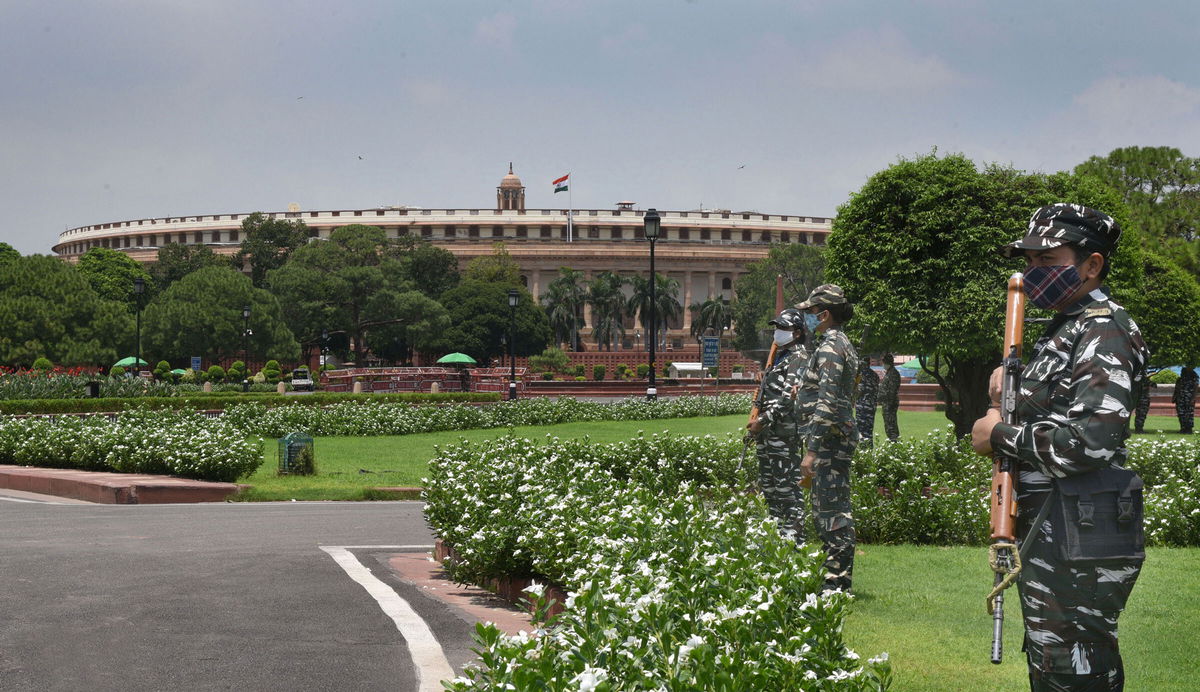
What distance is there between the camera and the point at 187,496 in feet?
46.1

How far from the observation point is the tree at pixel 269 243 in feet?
298

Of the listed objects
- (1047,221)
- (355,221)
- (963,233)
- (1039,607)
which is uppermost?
(355,221)

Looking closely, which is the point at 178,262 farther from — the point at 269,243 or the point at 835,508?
the point at 835,508

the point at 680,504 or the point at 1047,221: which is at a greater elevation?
the point at 1047,221

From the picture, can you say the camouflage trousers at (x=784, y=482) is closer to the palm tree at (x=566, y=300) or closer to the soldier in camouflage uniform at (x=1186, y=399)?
the soldier in camouflage uniform at (x=1186, y=399)

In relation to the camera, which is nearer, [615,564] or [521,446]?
[615,564]

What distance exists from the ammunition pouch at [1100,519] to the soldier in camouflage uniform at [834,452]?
3.08 m

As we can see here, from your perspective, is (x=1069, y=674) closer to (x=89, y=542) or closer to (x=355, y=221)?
(x=89, y=542)

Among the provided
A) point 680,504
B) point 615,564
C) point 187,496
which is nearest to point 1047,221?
point 615,564

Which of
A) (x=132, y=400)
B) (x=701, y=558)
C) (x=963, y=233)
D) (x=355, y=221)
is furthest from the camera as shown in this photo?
(x=355, y=221)

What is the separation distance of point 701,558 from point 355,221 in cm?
11927

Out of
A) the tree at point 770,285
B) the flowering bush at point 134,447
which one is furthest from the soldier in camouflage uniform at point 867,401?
the tree at point 770,285

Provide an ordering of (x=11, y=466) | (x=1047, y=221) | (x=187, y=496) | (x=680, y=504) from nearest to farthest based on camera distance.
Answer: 1. (x=1047, y=221)
2. (x=680, y=504)
3. (x=187, y=496)
4. (x=11, y=466)

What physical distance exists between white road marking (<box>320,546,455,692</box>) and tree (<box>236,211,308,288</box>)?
84274 mm
